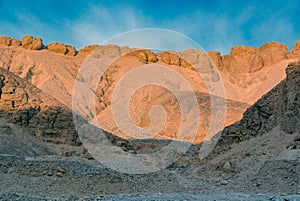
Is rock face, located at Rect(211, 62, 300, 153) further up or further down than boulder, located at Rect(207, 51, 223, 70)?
further down

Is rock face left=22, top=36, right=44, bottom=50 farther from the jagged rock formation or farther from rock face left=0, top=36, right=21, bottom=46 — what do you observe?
the jagged rock formation

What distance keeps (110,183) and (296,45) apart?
373 ft

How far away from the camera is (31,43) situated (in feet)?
357

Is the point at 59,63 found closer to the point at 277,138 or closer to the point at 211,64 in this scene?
the point at 211,64

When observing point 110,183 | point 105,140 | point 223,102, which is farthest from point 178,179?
point 223,102

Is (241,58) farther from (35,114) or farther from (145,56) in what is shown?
(35,114)

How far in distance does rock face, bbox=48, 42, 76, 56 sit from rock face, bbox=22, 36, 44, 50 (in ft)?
14.9

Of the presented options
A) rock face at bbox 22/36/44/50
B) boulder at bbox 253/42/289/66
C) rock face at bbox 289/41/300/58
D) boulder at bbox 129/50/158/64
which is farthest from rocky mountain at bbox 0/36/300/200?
rock face at bbox 289/41/300/58

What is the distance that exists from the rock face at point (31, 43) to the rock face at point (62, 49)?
4.55m

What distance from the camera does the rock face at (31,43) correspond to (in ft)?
355

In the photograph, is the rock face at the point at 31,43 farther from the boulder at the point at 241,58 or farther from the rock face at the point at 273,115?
the rock face at the point at 273,115

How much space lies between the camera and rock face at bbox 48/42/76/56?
11388 cm

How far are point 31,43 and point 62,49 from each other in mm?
10656

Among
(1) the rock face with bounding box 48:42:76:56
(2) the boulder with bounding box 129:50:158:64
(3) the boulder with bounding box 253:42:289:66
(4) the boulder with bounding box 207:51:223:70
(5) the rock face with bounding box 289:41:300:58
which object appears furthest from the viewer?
(4) the boulder with bounding box 207:51:223:70
